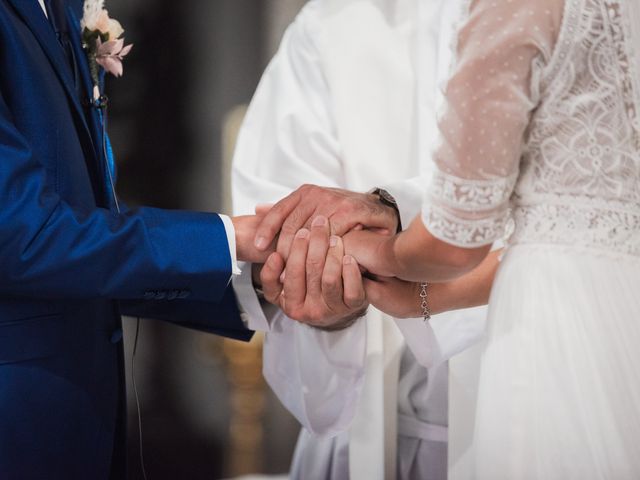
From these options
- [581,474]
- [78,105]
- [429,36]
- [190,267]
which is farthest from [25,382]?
[429,36]

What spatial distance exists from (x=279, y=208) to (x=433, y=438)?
2.89 ft

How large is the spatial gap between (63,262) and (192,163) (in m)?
2.06

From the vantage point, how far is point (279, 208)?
2.20m

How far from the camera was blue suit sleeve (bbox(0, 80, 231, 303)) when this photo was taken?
1.75m

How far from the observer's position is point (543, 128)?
148 cm

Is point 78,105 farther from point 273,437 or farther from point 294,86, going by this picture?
point 273,437

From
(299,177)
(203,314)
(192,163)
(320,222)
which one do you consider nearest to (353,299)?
(320,222)

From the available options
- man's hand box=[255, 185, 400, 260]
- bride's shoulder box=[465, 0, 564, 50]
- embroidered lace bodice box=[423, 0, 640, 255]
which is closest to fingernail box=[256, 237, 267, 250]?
man's hand box=[255, 185, 400, 260]

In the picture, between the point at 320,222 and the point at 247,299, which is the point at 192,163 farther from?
the point at 320,222

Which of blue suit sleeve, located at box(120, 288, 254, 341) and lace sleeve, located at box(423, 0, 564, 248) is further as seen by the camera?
blue suit sleeve, located at box(120, 288, 254, 341)

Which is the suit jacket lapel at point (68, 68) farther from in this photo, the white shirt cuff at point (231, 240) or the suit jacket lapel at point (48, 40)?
the white shirt cuff at point (231, 240)

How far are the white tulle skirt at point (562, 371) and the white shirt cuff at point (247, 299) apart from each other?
0.88m

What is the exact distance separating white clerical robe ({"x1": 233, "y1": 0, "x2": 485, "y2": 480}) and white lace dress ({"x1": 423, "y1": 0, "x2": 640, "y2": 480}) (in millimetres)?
847

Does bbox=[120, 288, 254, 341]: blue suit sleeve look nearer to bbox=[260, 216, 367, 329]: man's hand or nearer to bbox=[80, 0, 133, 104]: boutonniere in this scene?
bbox=[260, 216, 367, 329]: man's hand
